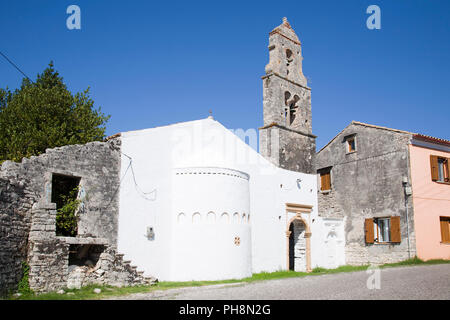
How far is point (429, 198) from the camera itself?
2109 centimetres

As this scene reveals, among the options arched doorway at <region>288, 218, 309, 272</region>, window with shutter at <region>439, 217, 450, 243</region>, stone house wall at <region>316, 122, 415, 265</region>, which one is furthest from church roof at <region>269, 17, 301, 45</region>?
window with shutter at <region>439, 217, 450, 243</region>

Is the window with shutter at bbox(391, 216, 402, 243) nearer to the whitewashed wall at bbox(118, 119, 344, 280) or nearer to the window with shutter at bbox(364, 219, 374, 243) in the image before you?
the window with shutter at bbox(364, 219, 374, 243)

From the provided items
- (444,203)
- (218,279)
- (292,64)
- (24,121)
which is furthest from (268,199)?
(24,121)

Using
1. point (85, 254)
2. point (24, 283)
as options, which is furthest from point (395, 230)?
point (24, 283)

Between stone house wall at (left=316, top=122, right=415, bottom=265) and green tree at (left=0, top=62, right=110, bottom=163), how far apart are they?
13489mm

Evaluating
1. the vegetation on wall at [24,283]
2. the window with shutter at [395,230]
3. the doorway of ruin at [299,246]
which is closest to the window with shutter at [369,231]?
the window with shutter at [395,230]

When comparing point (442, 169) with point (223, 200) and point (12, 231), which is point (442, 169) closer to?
point (223, 200)

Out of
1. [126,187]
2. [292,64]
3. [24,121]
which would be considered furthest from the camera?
[292,64]

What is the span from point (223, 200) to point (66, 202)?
5.65 metres

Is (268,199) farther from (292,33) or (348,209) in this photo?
(292,33)

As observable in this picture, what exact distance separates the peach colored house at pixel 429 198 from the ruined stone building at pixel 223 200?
3.5 inches
